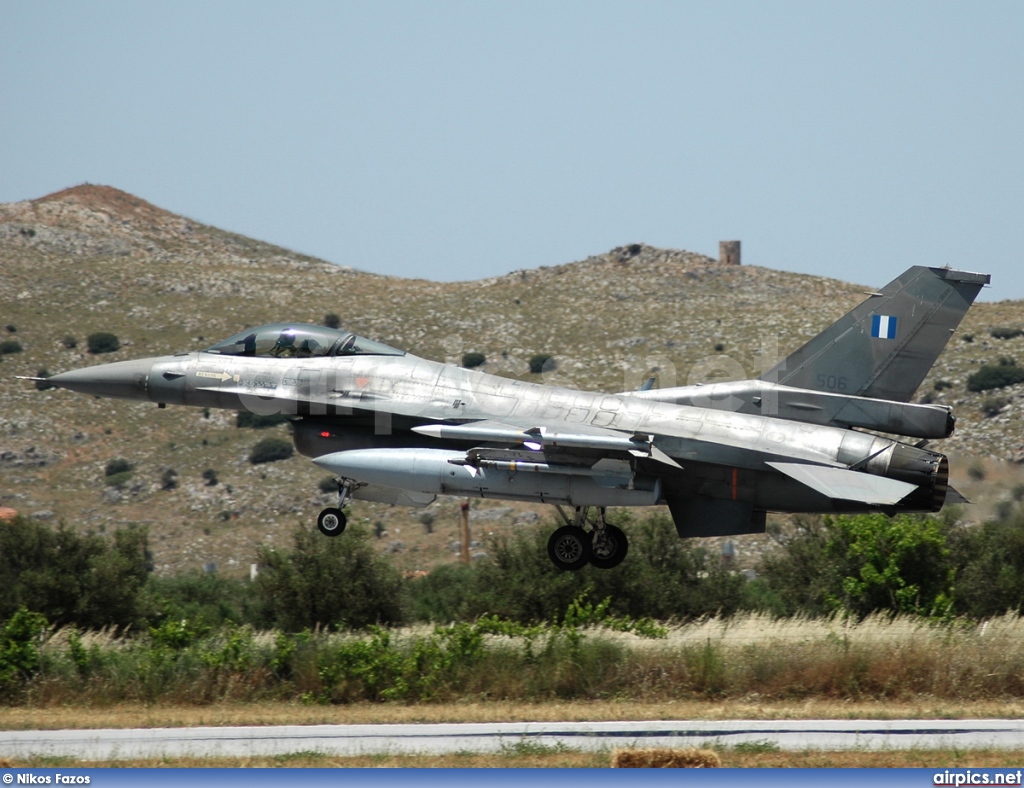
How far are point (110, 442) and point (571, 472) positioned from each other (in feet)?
166

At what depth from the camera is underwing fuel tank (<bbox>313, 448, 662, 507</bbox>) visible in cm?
1989

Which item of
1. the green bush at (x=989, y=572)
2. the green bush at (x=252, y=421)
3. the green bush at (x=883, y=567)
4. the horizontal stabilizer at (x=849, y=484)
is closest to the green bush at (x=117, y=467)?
the green bush at (x=252, y=421)

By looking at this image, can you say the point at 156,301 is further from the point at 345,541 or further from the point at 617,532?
the point at 617,532

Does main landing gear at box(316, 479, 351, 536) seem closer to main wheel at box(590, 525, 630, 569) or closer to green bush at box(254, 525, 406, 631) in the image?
main wheel at box(590, 525, 630, 569)

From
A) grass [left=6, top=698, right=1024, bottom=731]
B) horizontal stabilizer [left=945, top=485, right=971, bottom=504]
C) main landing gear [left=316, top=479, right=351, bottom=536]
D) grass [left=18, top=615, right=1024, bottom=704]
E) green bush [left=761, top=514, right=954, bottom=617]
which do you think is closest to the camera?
horizontal stabilizer [left=945, top=485, right=971, bottom=504]

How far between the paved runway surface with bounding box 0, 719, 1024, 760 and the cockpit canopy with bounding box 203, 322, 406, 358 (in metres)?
6.36

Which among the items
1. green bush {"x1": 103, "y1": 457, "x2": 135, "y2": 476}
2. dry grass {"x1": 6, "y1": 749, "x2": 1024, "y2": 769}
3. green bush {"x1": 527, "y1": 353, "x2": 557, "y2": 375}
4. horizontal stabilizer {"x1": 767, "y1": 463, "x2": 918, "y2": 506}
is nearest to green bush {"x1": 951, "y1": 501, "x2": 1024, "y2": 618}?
horizontal stabilizer {"x1": 767, "y1": 463, "x2": 918, "y2": 506}

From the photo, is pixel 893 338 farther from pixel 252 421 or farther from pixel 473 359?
pixel 252 421

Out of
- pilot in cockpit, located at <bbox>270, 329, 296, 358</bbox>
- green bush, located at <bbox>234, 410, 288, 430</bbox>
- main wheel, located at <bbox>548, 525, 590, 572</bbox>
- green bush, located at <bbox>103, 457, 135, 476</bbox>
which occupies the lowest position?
green bush, located at <bbox>103, 457, 135, 476</bbox>

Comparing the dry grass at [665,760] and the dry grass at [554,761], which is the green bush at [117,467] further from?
the dry grass at [665,760]

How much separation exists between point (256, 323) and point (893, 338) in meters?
59.6

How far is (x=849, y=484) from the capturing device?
19.0 meters

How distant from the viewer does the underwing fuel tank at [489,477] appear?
19.9 metres

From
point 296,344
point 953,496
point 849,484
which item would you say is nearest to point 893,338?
point 953,496
